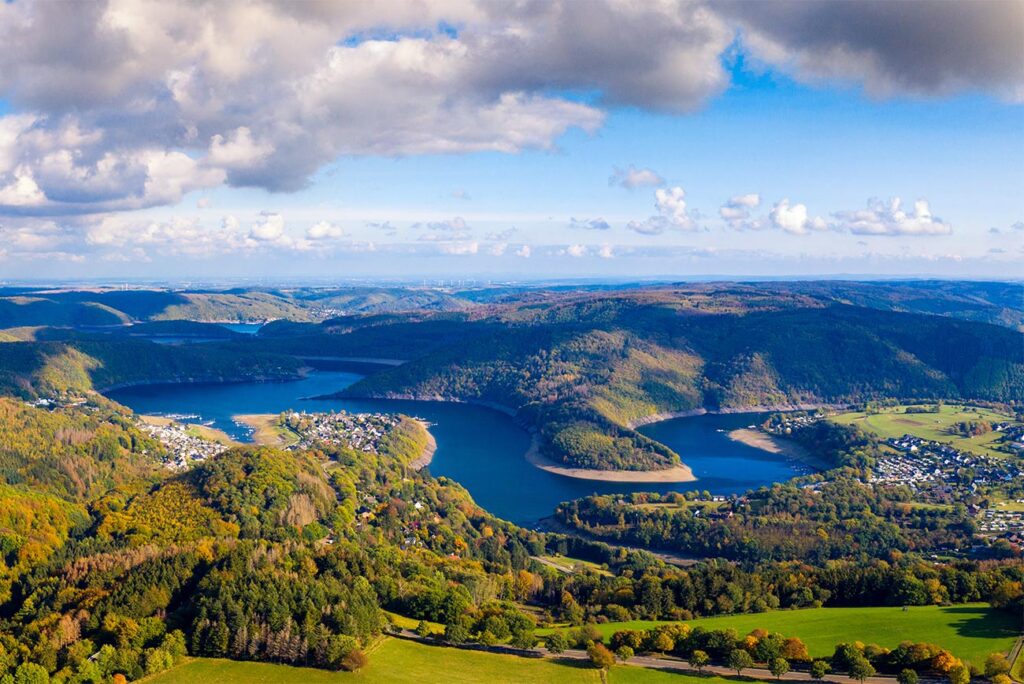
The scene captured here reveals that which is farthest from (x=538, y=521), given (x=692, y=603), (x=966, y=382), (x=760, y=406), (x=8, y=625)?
(x=966, y=382)

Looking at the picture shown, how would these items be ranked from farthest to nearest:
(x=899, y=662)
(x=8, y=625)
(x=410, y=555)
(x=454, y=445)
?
(x=454, y=445) < (x=410, y=555) < (x=8, y=625) < (x=899, y=662)

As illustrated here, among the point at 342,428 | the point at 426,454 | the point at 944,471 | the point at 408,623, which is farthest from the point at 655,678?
the point at 342,428

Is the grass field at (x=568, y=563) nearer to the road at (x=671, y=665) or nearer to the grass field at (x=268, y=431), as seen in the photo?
the road at (x=671, y=665)

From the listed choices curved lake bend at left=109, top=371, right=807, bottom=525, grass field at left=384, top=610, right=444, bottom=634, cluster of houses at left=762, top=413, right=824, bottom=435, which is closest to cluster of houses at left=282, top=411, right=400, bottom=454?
curved lake bend at left=109, top=371, right=807, bottom=525

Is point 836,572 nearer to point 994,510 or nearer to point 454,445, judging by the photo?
point 994,510

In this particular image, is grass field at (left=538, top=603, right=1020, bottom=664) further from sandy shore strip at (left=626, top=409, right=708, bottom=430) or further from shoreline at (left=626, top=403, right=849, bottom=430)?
shoreline at (left=626, top=403, right=849, bottom=430)

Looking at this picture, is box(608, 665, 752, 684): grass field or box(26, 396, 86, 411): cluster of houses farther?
box(26, 396, 86, 411): cluster of houses

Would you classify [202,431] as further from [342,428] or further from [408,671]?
[408,671]
